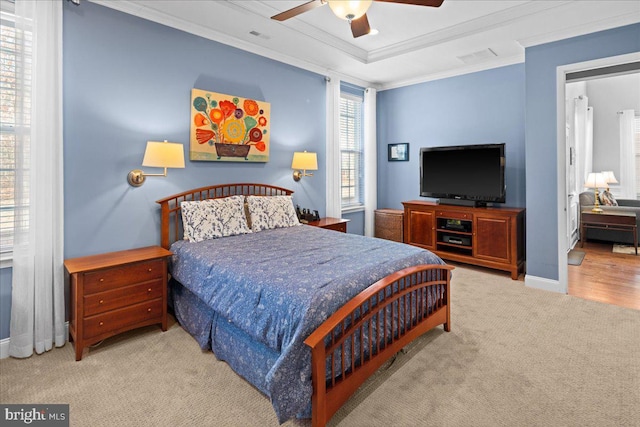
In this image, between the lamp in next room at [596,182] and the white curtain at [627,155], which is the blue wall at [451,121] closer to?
the lamp in next room at [596,182]

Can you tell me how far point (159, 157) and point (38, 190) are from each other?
0.93 meters

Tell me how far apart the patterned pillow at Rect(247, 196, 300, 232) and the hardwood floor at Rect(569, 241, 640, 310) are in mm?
3420

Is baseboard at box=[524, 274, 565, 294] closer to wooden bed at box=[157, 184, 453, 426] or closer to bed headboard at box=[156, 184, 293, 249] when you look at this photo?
wooden bed at box=[157, 184, 453, 426]

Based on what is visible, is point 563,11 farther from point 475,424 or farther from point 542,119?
point 475,424

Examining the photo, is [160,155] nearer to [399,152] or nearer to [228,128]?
[228,128]

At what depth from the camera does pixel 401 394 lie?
7.19ft

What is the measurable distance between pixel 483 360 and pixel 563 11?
340 cm

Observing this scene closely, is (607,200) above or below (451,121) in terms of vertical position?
below

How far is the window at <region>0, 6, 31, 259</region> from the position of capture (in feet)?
8.41

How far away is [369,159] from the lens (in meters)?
6.02

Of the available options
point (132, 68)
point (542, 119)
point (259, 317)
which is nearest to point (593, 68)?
point (542, 119)

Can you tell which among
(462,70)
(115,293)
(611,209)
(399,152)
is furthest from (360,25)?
(611,209)

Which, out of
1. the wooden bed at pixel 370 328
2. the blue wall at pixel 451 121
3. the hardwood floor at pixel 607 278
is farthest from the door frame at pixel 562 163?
the wooden bed at pixel 370 328

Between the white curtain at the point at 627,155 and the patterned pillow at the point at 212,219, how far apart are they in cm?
796
